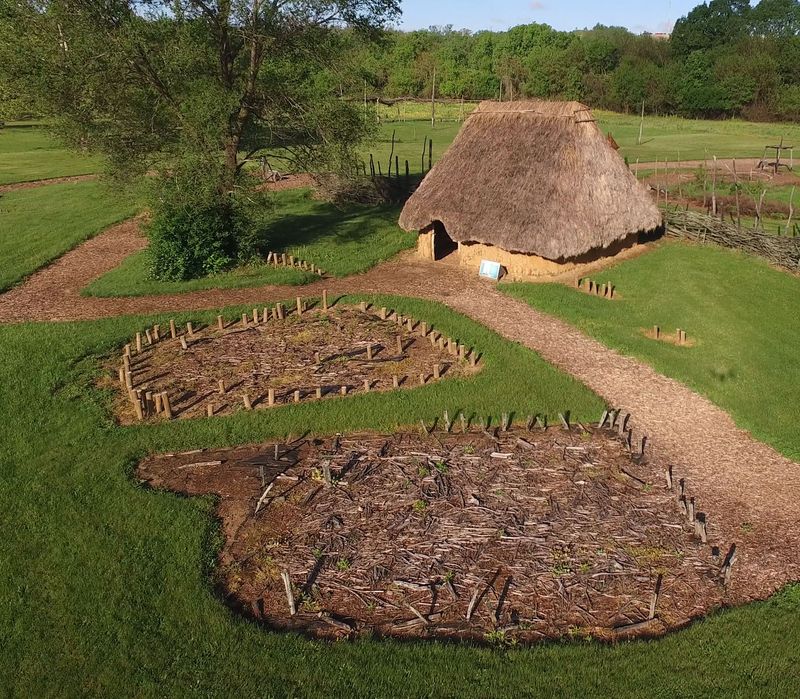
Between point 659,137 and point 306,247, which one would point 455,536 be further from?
point 659,137

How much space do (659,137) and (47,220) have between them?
1686 inches

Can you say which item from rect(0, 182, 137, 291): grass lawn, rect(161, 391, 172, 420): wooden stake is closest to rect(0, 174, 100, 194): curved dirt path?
rect(0, 182, 137, 291): grass lawn

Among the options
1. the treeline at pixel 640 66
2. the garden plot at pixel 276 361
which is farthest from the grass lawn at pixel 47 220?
the treeline at pixel 640 66

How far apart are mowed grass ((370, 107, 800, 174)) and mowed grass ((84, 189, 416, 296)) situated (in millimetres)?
6901

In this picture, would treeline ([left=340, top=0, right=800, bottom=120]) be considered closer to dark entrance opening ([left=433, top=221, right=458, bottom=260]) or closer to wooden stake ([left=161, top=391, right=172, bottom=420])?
dark entrance opening ([left=433, top=221, right=458, bottom=260])

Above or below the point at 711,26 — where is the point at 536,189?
below

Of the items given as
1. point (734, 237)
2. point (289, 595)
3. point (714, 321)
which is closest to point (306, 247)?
point (714, 321)

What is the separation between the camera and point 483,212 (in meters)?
18.3

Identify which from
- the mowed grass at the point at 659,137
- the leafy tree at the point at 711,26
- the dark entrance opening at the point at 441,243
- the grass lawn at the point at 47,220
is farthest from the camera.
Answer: the leafy tree at the point at 711,26

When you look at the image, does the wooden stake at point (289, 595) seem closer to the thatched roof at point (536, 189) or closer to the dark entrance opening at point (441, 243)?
the thatched roof at point (536, 189)

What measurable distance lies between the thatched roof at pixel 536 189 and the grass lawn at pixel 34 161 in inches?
738

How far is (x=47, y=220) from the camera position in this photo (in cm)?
2484

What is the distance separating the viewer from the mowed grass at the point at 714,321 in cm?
1199

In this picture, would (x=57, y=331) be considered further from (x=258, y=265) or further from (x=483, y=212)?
(x=483, y=212)
